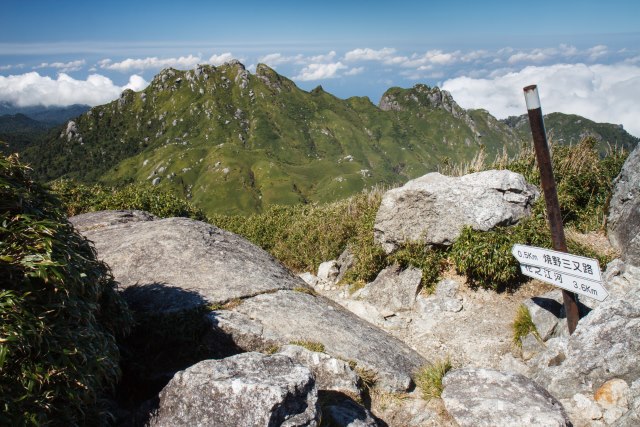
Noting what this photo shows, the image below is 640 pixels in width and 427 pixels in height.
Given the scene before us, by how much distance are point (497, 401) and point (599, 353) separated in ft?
8.33

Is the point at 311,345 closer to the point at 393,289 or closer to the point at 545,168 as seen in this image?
the point at 393,289

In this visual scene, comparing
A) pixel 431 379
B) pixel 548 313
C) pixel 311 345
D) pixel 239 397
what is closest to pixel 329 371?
pixel 311 345

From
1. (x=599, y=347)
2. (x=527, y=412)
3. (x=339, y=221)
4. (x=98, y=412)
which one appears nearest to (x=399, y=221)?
(x=339, y=221)

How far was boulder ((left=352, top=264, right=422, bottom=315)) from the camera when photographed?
500 inches

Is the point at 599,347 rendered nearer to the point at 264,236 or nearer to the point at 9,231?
the point at 9,231

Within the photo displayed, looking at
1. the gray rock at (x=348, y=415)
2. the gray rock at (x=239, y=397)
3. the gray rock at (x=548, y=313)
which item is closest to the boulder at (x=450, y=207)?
the gray rock at (x=548, y=313)

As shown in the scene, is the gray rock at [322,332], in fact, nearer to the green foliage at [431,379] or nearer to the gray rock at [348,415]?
the green foliage at [431,379]

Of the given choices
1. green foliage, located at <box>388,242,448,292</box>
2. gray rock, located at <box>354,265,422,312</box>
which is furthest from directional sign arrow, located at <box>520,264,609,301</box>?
gray rock, located at <box>354,265,422,312</box>

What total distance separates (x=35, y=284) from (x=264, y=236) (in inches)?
602

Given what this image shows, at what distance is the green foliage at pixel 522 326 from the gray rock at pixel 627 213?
3444 mm

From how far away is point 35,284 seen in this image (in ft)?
15.5

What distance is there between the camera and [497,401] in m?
7.06

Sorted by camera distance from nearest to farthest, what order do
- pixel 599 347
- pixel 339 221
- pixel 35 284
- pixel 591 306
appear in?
pixel 35 284 → pixel 599 347 → pixel 591 306 → pixel 339 221

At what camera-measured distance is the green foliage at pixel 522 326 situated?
10164mm
